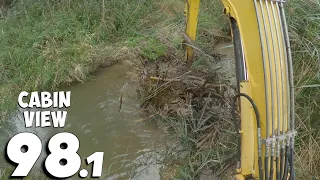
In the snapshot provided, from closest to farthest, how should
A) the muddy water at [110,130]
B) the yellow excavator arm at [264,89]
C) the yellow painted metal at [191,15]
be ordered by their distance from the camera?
the yellow excavator arm at [264,89], the yellow painted metal at [191,15], the muddy water at [110,130]

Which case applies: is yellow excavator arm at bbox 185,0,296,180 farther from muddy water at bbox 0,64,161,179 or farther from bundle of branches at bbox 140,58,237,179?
muddy water at bbox 0,64,161,179

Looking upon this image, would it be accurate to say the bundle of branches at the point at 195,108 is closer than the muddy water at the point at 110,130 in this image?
Yes

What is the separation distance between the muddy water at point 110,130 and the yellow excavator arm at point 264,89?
1.63m

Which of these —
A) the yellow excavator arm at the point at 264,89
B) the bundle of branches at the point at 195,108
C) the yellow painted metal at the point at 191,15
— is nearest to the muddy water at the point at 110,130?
the bundle of branches at the point at 195,108

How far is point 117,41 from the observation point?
20.1 ft

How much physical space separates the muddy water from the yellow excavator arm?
163 centimetres

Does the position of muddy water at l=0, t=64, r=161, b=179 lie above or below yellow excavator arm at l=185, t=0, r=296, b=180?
below

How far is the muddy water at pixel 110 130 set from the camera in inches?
153

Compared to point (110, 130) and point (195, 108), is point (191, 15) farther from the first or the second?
point (110, 130)

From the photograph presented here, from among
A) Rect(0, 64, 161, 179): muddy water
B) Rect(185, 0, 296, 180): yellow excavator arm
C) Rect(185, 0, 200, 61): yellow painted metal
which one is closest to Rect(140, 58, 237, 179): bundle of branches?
Rect(0, 64, 161, 179): muddy water

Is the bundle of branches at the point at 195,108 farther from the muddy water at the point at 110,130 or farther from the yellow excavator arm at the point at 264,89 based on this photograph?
the yellow excavator arm at the point at 264,89

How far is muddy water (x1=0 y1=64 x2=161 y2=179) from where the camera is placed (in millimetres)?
3893

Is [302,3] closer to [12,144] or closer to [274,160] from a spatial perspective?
[274,160]

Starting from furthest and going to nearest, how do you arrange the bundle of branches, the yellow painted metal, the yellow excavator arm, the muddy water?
the muddy water → the yellow painted metal → the bundle of branches → the yellow excavator arm
